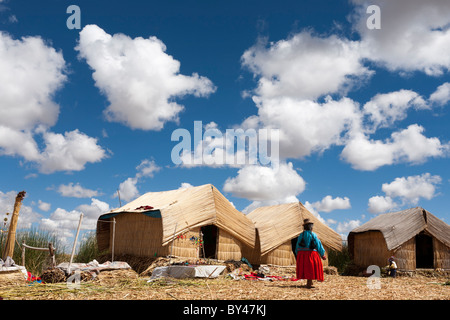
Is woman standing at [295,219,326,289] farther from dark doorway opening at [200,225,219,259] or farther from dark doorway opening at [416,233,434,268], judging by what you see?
dark doorway opening at [416,233,434,268]

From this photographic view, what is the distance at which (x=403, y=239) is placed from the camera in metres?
14.9

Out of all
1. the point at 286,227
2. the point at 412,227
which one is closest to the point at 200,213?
the point at 286,227

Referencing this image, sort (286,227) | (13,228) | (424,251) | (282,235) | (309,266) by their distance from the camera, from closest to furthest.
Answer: (309,266) → (13,228) → (282,235) → (286,227) → (424,251)

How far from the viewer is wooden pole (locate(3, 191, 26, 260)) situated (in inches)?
384

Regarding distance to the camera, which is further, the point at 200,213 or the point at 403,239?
the point at 403,239

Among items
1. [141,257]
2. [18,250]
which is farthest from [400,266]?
[18,250]

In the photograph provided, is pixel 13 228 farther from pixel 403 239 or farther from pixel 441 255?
pixel 441 255

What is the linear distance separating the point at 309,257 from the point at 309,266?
0.60 ft

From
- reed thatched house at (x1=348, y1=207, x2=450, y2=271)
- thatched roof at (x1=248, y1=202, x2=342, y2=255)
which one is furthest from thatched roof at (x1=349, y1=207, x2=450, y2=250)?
thatched roof at (x1=248, y1=202, x2=342, y2=255)

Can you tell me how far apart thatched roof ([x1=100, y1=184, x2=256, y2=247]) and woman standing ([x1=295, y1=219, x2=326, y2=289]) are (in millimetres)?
4931

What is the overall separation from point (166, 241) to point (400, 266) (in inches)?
329

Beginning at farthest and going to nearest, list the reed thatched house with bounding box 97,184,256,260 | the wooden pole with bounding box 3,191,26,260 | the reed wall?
the reed wall < the reed thatched house with bounding box 97,184,256,260 < the wooden pole with bounding box 3,191,26,260
